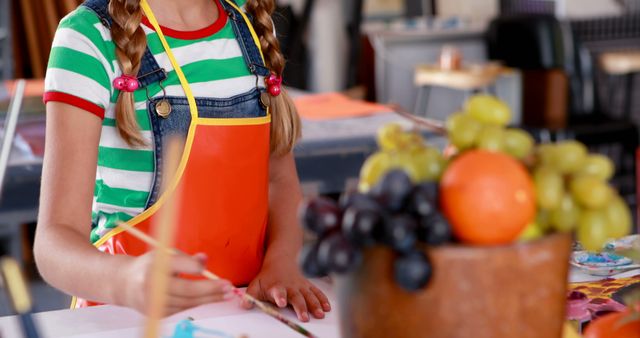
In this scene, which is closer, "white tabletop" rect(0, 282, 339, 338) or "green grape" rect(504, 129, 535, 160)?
"green grape" rect(504, 129, 535, 160)

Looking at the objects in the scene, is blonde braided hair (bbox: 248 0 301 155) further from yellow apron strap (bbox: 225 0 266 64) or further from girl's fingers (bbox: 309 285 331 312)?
girl's fingers (bbox: 309 285 331 312)

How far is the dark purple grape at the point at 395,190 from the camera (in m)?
0.70

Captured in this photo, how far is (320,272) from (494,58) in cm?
603

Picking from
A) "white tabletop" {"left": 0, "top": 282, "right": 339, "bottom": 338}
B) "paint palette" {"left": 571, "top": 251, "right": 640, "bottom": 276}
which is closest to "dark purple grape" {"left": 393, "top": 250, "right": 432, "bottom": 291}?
"white tabletop" {"left": 0, "top": 282, "right": 339, "bottom": 338}

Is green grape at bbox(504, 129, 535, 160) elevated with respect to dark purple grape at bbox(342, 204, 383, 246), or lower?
elevated

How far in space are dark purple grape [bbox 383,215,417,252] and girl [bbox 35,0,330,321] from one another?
0.48 m

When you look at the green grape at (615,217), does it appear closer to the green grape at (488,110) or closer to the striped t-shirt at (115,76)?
the green grape at (488,110)

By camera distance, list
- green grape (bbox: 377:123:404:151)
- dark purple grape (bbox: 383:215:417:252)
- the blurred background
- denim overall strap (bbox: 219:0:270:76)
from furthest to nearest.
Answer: the blurred background, denim overall strap (bbox: 219:0:270:76), green grape (bbox: 377:123:404:151), dark purple grape (bbox: 383:215:417:252)

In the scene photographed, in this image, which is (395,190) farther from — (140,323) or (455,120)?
(140,323)

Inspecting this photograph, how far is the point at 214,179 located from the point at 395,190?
2.39ft

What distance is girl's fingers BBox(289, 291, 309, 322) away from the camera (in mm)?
1150

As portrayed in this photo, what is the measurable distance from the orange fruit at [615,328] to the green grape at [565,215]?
154 mm

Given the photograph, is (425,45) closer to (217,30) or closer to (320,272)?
(217,30)

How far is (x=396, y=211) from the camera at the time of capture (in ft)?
2.35
